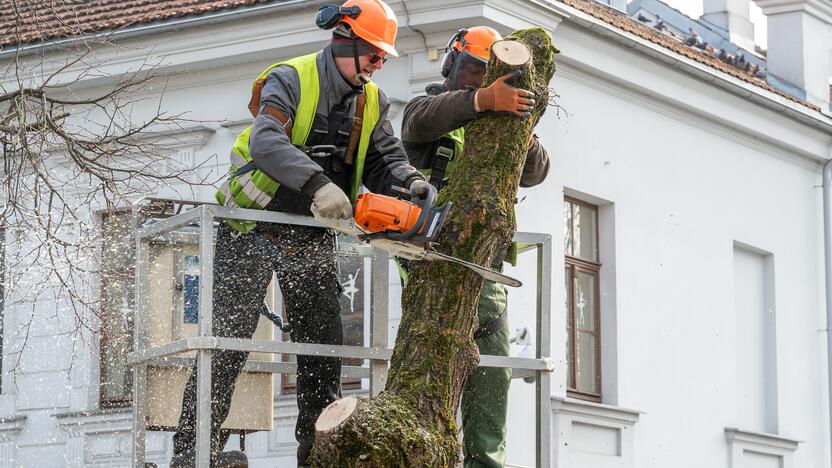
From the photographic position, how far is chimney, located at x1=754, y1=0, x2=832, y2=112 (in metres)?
20.6

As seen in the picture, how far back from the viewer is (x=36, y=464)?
662 inches

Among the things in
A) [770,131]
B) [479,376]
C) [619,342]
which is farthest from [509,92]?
[770,131]

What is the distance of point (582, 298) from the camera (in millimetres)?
16875

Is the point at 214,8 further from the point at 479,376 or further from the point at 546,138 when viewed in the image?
the point at 479,376

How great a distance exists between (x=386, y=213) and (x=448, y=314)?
0.48 meters

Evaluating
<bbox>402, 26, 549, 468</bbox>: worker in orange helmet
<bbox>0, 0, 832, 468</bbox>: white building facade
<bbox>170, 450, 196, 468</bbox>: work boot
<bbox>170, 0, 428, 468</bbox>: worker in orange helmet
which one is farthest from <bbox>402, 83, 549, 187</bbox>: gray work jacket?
<bbox>0, 0, 832, 468</bbox>: white building facade

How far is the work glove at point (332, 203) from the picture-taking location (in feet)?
23.9

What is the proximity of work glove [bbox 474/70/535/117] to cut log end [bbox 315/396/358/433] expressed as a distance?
1496mm

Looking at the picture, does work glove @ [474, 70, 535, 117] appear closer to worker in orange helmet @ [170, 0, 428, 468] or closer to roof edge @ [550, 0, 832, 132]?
worker in orange helmet @ [170, 0, 428, 468]

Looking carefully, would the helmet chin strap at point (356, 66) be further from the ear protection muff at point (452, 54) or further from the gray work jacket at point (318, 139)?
the ear protection muff at point (452, 54)

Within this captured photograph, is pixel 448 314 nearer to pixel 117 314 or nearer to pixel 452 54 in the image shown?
pixel 452 54

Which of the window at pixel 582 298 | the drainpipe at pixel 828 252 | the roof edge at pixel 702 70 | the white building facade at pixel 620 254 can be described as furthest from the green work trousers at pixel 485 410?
the drainpipe at pixel 828 252

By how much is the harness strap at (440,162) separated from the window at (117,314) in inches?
261

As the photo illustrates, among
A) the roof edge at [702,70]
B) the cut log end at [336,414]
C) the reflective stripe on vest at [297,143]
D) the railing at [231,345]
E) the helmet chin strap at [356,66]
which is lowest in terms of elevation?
the cut log end at [336,414]
